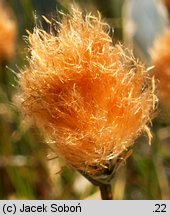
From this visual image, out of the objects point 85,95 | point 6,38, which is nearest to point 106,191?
point 85,95

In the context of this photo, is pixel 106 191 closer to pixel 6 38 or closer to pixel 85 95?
pixel 85 95

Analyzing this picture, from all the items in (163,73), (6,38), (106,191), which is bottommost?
(106,191)

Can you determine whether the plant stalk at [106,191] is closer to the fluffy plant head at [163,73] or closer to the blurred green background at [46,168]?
→ the fluffy plant head at [163,73]

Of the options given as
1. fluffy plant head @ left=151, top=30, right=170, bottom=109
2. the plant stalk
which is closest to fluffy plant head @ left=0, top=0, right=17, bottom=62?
fluffy plant head @ left=151, top=30, right=170, bottom=109

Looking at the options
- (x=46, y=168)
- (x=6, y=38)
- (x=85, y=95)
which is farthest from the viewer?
(x=46, y=168)

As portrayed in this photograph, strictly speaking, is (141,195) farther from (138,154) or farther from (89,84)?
(89,84)

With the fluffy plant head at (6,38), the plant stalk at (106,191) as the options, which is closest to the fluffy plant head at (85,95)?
the plant stalk at (106,191)

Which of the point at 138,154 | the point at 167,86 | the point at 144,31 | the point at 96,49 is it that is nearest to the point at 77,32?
the point at 96,49

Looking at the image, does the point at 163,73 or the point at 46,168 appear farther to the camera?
the point at 46,168

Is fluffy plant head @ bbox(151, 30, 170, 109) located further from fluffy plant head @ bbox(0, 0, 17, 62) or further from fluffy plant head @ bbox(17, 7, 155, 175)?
fluffy plant head @ bbox(0, 0, 17, 62)
